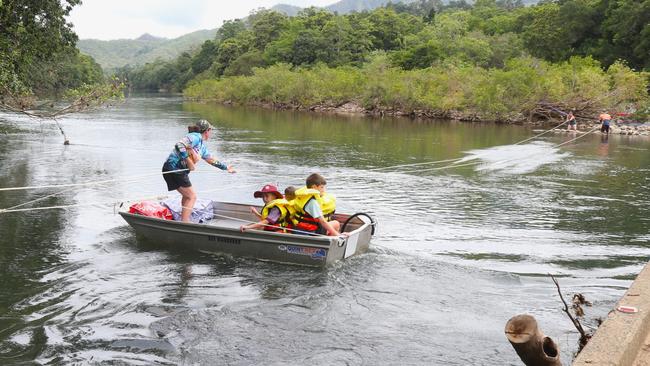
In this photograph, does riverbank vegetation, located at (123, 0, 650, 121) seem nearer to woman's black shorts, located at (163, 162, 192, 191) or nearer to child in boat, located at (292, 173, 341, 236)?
child in boat, located at (292, 173, 341, 236)

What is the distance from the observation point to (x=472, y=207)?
1616 centimetres

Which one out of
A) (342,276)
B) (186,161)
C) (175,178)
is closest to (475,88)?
(186,161)

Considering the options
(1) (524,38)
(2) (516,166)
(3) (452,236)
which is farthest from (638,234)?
(1) (524,38)

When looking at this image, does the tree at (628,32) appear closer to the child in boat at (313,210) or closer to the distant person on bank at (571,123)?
the distant person on bank at (571,123)

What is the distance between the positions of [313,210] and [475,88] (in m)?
45.1

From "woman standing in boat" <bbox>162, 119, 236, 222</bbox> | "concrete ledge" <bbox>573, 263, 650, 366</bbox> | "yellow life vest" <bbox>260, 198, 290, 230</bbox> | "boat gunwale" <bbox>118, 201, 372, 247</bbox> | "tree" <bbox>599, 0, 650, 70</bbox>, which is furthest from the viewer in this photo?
"tree" <bbox>599, 0, 650, 70</bbox>

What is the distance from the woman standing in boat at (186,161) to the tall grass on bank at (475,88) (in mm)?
40314

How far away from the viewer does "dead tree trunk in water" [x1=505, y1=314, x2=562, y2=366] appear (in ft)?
15.6

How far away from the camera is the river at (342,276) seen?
25.2ft

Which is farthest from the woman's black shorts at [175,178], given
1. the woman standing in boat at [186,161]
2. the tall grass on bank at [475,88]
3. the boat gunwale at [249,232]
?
the tall grass on bank at [475,88]

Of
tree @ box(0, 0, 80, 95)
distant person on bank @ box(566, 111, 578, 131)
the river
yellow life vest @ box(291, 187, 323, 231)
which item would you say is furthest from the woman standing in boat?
distant person on bank @ box(566, 111, 578, 131)

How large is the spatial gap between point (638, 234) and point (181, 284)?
9705 mm

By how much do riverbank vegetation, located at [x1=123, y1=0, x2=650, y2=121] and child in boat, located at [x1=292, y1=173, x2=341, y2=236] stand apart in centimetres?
4056

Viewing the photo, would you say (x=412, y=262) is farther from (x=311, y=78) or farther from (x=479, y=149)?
(x=311, y=78)
